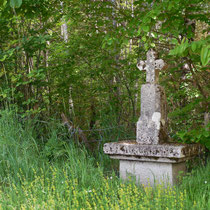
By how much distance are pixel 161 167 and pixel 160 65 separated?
4.11 ft

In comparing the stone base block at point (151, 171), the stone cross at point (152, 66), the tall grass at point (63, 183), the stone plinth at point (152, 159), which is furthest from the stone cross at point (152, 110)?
the tall grass at point (63, 183)

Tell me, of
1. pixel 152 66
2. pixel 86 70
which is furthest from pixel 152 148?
pixel 86 70

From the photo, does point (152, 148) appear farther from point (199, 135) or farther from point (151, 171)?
point (199, 135)

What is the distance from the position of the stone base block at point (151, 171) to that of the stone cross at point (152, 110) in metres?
0.29

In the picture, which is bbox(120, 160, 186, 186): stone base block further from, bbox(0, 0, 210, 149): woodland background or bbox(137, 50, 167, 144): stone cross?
bbox(0, 0, 210, 149): woodland background

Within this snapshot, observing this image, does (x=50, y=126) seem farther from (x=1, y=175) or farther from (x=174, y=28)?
(x=174, y=28)

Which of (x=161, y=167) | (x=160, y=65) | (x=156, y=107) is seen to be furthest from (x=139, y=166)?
(x=160, y=65)

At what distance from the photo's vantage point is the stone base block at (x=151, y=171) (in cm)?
378

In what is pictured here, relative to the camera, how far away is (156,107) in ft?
13.3

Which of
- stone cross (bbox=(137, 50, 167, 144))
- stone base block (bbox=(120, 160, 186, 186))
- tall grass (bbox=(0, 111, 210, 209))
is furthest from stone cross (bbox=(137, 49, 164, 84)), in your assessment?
tall grass (bbox=(0, 111, 210, 209))

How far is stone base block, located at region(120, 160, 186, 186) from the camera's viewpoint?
12.4 feet

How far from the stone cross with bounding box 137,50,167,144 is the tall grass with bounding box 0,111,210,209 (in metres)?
0.59

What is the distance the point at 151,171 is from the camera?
3.85 meters

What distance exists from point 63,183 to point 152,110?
1379mm
